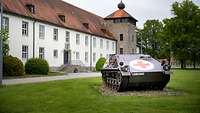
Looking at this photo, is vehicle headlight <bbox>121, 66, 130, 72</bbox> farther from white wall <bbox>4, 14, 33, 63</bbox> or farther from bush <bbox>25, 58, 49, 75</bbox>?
white wall <bbox>4, 14, 33, 63</bbox>

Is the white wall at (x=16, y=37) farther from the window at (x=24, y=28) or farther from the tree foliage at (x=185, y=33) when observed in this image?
the tree foliage at (x=185, y=33)

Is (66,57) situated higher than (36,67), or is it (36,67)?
(66,57)

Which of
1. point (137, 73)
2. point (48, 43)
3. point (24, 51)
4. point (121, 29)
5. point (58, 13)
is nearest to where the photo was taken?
point (137, 73)

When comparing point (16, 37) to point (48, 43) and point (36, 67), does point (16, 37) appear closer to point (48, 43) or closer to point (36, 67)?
point (36, 67)

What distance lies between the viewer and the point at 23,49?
35.6 metres

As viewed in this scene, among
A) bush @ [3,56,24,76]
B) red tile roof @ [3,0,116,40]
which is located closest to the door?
red tile roof @ [3,0,116,40]

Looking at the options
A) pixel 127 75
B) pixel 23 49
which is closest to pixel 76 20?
pixel 23 49

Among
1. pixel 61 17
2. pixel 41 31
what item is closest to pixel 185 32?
pixel 41 31

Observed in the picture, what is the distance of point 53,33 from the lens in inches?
1636

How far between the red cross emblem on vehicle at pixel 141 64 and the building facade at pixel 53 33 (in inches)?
842

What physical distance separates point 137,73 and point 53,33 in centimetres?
3005

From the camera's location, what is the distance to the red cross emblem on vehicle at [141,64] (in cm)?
1267

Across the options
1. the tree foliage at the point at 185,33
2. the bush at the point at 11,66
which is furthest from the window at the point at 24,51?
the tree foliage at the point at 185,33

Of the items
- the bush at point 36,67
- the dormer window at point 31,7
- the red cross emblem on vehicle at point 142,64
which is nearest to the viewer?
the red cross emblem on vehicle at point 142,64
